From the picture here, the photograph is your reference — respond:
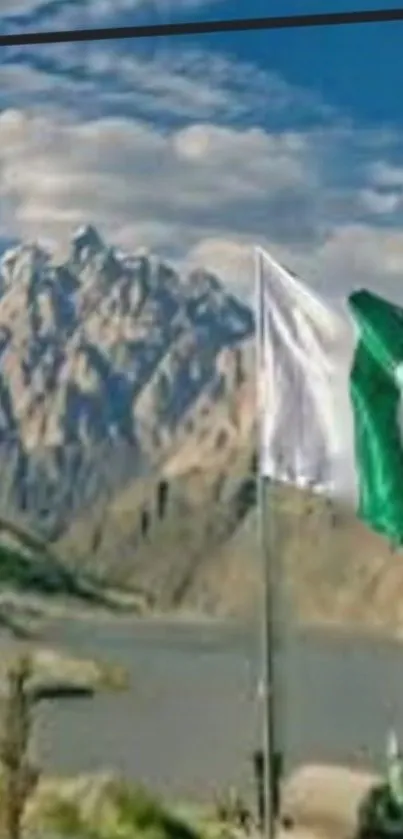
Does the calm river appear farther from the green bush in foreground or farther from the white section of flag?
the white section of flag

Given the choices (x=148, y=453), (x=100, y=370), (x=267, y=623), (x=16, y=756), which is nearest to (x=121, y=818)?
(x=16, y=756)

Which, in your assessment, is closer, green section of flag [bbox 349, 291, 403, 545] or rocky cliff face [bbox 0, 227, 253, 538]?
green section of flag [bbox 349, 291, 403, 545]

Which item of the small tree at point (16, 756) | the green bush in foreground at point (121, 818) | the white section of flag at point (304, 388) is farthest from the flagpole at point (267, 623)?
the small tree at point (16, 756)

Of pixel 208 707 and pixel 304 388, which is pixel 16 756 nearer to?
pixel 208 707

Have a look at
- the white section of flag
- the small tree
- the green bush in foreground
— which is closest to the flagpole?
the white section of flag

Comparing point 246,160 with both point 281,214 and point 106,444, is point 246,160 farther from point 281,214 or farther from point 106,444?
point 106,444

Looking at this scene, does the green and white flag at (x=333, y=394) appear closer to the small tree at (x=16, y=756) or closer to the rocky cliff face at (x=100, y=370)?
the rocky cliff face at (x=100, y=370)

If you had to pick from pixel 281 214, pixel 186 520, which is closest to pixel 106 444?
pixel 186 520
